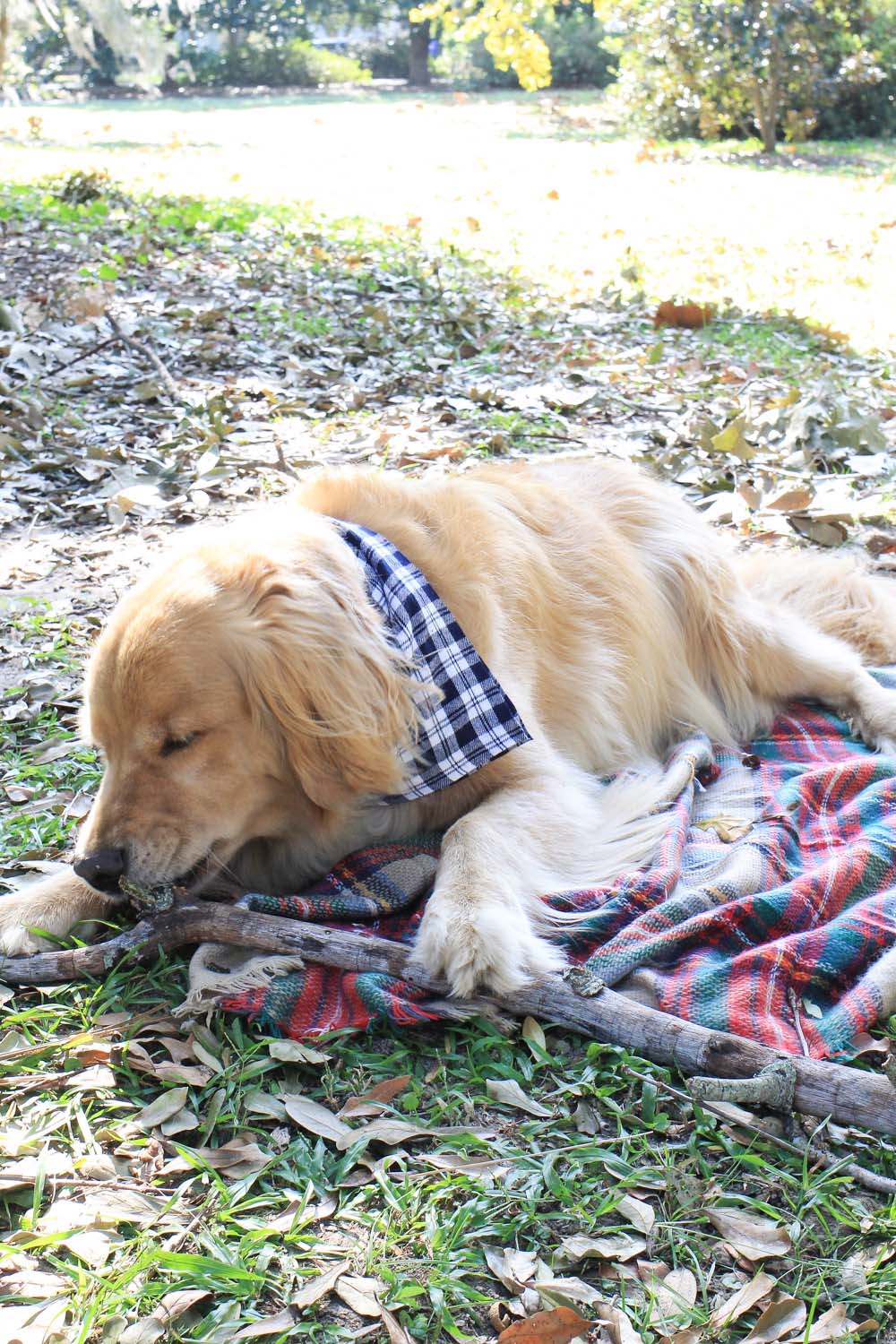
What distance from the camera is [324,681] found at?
2949 millimetres

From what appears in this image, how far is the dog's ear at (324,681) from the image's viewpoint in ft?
9.59

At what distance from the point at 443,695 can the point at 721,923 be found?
0.89 m

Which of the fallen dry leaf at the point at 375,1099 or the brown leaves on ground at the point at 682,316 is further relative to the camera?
the brown leaves on ground at the point at 682,316

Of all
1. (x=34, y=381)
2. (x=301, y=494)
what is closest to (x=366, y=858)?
(x=301, y=494)

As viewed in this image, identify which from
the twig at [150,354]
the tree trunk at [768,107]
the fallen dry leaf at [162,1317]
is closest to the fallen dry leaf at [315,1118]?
the fallen dry leaf at [162,1317]

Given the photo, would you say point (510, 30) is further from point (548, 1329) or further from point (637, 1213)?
point (548, 1329)

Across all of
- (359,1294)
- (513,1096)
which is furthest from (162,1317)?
(513,1096)

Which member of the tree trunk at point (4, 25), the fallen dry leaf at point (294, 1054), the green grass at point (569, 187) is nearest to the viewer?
the fallen dry leaf at point (294, 1054)

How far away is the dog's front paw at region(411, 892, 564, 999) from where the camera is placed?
270 cm

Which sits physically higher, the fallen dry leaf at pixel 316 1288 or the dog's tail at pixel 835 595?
the dog's tail at pixel 835 595

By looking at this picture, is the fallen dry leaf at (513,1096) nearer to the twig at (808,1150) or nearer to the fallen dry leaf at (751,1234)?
the twig at (808,1150)

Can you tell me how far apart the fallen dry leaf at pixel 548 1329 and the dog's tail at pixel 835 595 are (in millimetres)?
3213

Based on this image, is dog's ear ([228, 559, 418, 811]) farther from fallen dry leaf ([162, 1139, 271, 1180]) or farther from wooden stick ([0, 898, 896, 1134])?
fallen dry leaf ([162, 1139, 271, 1180])

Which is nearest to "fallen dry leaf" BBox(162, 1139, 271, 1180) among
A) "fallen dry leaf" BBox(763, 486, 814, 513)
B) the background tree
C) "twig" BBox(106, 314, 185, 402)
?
"fallen dry leaf" BBox(763, 486, 814, 513)
